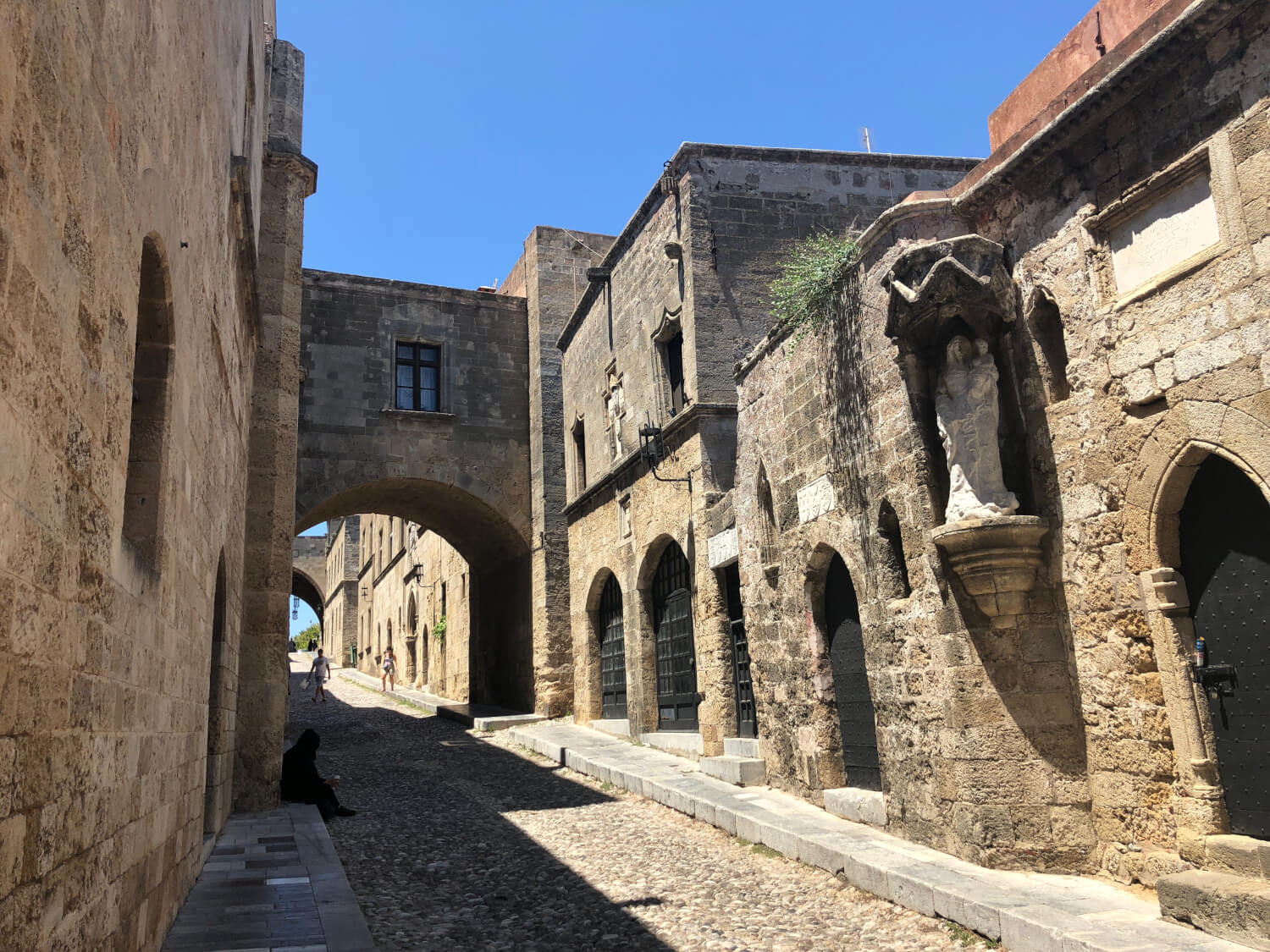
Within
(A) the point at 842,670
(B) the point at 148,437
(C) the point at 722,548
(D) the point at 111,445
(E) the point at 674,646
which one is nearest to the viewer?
(D) the point at 111,445

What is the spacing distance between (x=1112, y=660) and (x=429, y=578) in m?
22.6

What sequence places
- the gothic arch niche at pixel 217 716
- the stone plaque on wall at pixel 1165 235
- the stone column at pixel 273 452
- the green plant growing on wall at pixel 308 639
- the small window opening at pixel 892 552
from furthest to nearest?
the green plant growing on wall at pixel 308 639
the stone column at pixel 273 452
the gothic arch niche at pixel 217 716
the small window opening at pixel 892 552
the stone plaque on wall at pixel 1165 235

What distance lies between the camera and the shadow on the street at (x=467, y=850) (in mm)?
5445

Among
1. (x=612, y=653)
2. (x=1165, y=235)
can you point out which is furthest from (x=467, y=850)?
(x=612, y=653)

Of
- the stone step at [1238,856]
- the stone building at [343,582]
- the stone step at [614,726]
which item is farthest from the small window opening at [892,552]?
the stone building at [343,582]

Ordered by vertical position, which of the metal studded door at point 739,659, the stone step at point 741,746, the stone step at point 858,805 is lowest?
the stone step at point 858,805

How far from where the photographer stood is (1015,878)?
5.36m

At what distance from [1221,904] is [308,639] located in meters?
60.6

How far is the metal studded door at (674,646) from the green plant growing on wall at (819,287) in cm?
447

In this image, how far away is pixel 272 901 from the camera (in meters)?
5.30

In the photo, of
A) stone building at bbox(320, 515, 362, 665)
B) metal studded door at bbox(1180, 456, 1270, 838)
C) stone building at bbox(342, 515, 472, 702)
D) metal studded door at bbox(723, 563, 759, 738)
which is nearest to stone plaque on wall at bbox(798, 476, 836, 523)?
metal studded door at bbox(723, 563, 759, 738)

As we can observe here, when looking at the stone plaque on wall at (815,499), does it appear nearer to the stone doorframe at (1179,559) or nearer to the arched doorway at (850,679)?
the arched doorway at (850,679)

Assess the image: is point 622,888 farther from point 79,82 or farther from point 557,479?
point 557,479

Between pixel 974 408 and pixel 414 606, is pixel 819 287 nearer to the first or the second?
pixel 974 408
